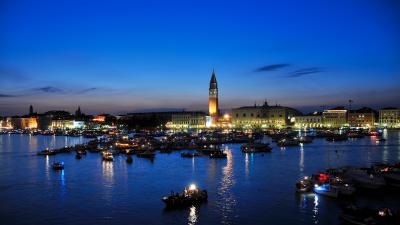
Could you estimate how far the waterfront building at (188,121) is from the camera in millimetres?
64469

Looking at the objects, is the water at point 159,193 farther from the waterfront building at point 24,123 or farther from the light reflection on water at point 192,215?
the waterfront building at point 24,123

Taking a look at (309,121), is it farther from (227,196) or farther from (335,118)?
(227,196)

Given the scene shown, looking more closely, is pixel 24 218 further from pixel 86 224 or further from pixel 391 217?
pixel 391 217

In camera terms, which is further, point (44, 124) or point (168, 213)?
point (44, 124)

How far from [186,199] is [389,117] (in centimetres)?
5426

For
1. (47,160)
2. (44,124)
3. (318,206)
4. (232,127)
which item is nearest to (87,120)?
(44,124)

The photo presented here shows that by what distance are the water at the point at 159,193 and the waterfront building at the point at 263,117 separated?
136 ft

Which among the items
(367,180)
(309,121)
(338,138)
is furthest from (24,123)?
(367,180)

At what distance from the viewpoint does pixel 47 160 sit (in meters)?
21.5

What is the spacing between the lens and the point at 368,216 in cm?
871

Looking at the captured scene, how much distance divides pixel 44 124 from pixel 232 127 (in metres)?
34.7

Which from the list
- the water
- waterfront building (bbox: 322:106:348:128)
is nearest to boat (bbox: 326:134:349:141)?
the water

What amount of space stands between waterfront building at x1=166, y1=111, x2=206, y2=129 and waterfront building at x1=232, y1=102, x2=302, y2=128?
15.3 ft

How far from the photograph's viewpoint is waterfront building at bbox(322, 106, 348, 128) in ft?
197
